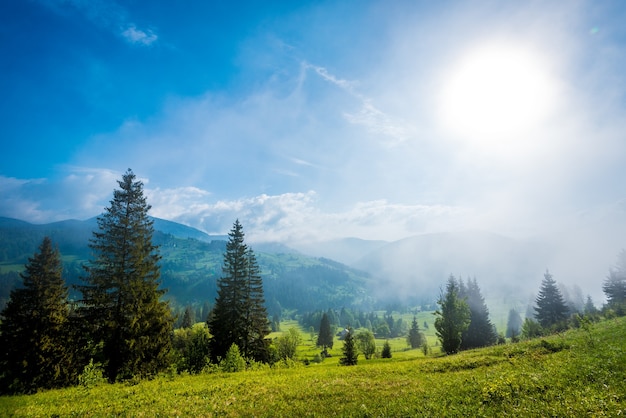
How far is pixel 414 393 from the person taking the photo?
13.3m

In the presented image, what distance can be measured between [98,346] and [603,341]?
3779 centimetres

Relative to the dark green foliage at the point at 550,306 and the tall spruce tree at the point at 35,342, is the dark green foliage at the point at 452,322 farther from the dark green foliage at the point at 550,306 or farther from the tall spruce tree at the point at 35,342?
the tall spruce tree at the point at 35,342

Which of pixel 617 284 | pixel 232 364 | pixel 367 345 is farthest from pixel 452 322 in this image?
pixel 617 284

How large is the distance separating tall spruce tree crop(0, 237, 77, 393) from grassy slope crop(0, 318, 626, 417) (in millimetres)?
7214

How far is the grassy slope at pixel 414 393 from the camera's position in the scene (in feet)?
33.7

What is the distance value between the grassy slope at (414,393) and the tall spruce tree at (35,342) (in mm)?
7214

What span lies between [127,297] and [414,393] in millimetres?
25679

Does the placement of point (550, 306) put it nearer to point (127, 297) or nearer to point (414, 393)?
point (414, 393)

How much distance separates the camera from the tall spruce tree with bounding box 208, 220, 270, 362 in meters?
40.4

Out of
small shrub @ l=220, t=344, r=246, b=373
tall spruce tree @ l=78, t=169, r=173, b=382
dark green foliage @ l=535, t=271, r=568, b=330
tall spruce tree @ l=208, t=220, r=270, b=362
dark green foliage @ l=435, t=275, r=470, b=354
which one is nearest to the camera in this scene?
tall spruce tree @ l=78, t=169, r=173, b=382

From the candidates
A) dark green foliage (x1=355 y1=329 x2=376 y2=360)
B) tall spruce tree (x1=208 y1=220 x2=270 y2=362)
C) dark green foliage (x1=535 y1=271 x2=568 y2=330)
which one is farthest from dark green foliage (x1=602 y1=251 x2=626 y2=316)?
tall spruce tree (x1=208 y1=220 x2=270 y2=362)

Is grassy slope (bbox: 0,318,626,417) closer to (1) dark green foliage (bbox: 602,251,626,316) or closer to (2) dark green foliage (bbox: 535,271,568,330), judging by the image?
(2) dark green foliage (bbox: 535,271,568,330)

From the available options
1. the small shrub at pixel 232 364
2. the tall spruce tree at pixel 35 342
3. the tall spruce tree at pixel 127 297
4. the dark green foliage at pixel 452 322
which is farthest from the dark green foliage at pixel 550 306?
the tall spruce tree at pixel 35 342

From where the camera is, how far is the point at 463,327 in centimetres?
4434
